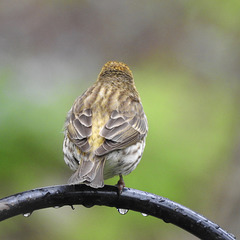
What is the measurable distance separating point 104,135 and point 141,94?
2.96 metres

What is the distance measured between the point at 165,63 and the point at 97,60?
1174 millimetres

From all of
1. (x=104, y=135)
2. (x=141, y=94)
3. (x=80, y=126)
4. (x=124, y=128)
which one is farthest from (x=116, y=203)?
(x=141, y=94)

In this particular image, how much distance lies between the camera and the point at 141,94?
7887 millimetres

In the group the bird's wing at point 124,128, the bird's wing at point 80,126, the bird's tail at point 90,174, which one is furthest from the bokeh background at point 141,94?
the bird's tail at point 90,174

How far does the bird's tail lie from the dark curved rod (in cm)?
10

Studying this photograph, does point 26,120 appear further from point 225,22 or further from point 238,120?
point 225,22

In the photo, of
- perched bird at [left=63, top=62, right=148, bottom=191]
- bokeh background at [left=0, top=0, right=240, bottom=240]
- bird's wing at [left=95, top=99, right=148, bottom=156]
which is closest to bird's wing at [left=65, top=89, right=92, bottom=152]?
perched bird at [left=63, top=62, right=148, bottom=191]

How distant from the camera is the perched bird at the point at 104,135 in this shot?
15.8 ft

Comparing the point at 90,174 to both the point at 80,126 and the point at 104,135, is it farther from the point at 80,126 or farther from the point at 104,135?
the point at 80,126

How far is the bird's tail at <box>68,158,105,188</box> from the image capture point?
169 inches

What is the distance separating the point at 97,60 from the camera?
1005 centimetres

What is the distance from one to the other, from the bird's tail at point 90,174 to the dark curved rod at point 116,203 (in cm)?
10

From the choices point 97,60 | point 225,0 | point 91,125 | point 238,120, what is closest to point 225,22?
point 225,0

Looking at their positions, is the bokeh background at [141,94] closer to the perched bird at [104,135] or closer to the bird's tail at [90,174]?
the perched bird at [104,135]
